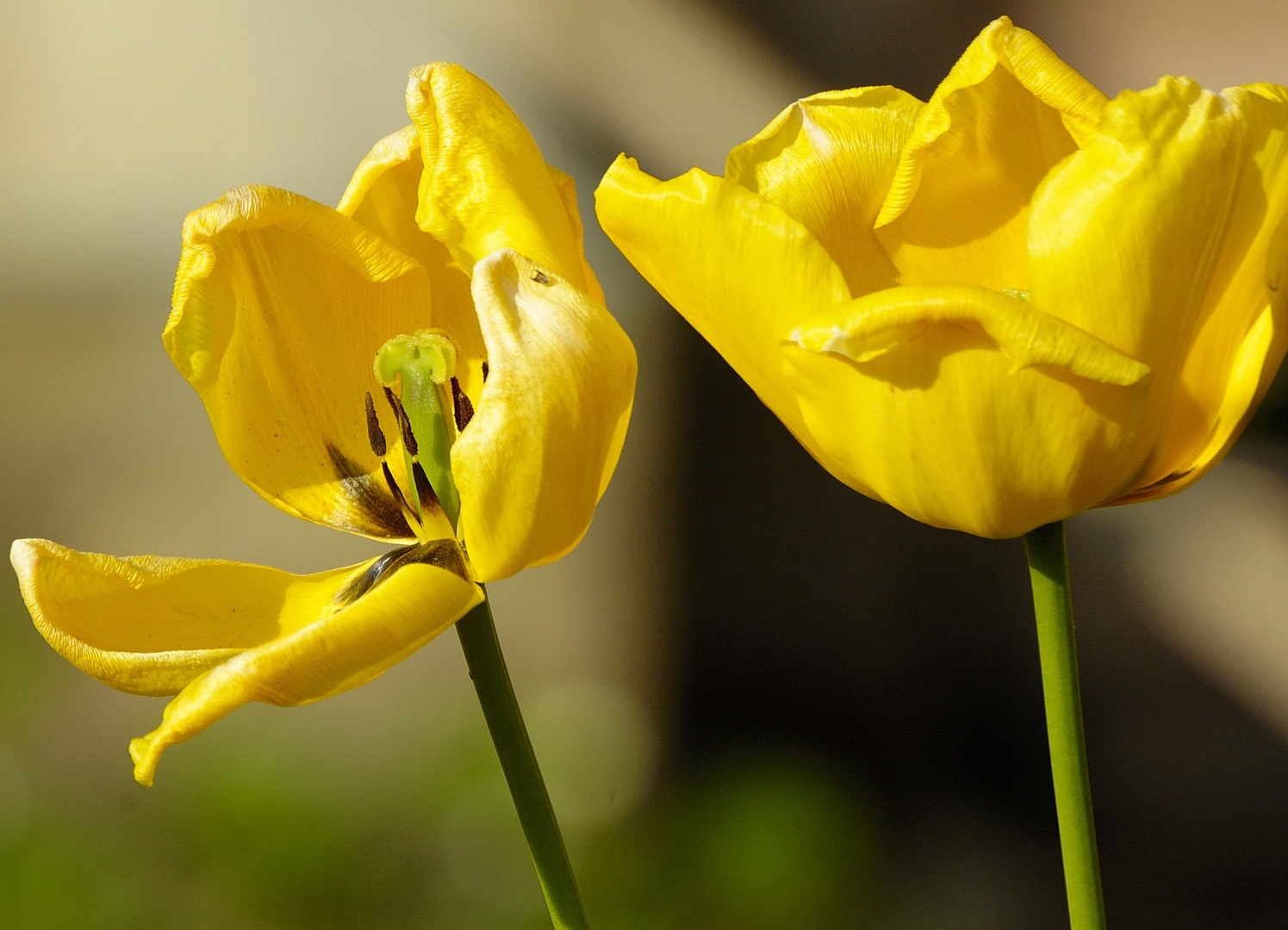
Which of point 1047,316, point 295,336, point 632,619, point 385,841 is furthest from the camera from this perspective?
point 632,619

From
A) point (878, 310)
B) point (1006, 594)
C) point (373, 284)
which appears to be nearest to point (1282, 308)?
point (878, 310)

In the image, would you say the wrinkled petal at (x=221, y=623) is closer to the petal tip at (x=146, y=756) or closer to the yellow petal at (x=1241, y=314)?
the petal tip at (x=146, y=756)

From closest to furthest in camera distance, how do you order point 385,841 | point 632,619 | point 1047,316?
point 1047,316, point 385,841, point 632,619

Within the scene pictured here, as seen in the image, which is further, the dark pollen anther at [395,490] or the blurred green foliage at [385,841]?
the blurred green foliage at [385,841]

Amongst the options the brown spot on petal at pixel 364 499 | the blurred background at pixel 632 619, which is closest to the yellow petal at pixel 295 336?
the brown spot on petal at pixel 364 499

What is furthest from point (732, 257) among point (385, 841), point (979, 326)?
point (385, 841)

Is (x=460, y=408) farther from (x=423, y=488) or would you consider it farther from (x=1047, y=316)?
(x=1047, y=316)
